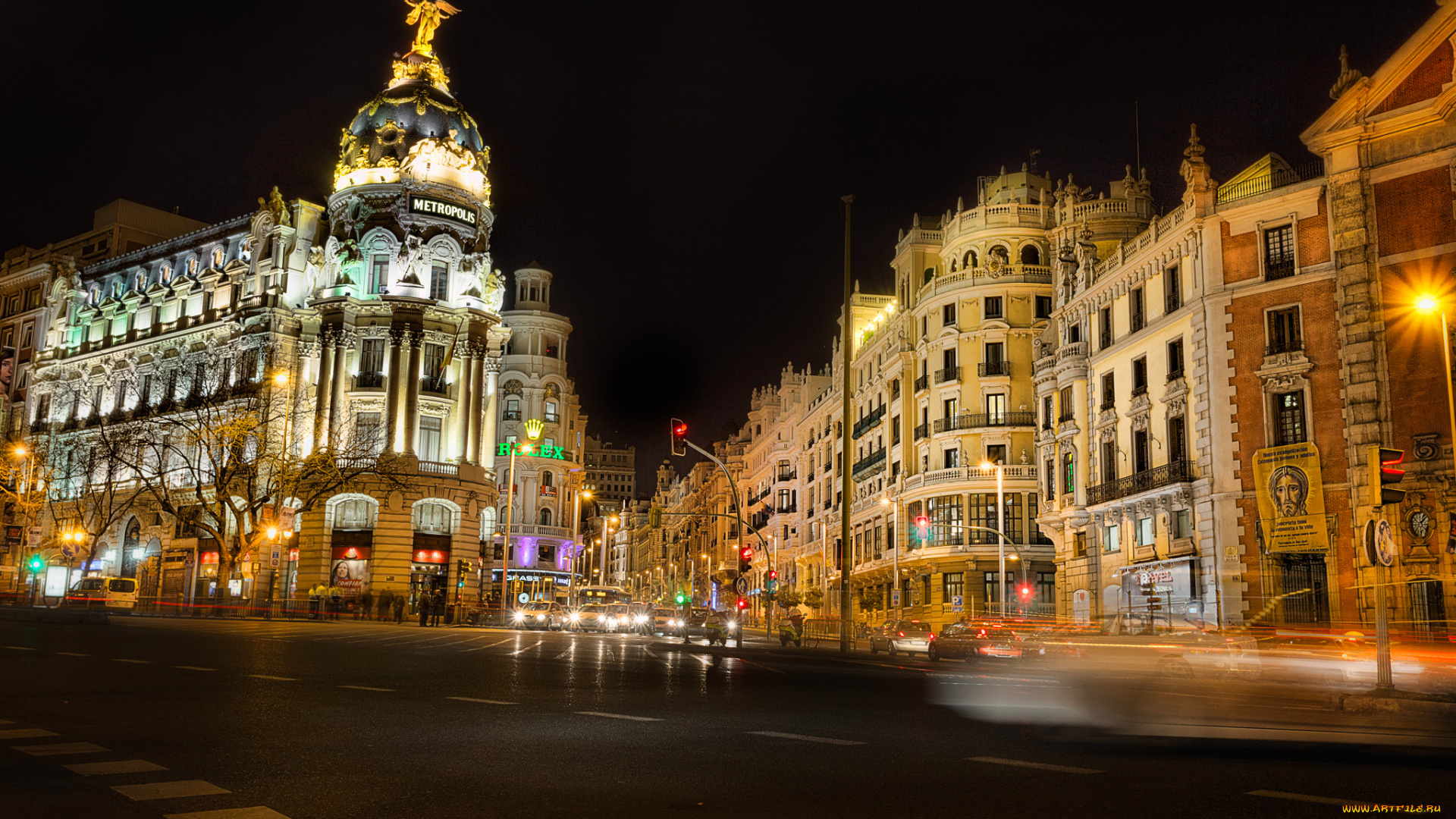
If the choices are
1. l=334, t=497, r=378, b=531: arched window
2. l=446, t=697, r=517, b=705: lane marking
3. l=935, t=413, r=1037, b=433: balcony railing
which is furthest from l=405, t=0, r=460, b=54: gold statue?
l=446, t=697, r=517, b=705: lane marking

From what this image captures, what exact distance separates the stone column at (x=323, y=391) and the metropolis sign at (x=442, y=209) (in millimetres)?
9198

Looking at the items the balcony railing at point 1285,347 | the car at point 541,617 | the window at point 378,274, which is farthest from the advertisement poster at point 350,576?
the balcony railing at point 1285,347

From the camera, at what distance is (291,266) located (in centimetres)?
6838

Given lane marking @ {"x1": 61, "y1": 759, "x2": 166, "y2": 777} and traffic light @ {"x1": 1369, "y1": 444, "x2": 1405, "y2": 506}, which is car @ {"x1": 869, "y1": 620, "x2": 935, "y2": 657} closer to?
traffic light @ {"x1": 1369, "y1": 444, "x2": 1405, "y2": 506}

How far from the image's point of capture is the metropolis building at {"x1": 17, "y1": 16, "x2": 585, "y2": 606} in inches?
A: 2478

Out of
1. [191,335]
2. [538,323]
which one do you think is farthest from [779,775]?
[538,323]

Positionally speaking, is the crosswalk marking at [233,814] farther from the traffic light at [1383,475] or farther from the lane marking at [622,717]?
the traffic light at [1383,475]

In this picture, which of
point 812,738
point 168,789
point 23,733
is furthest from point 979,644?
point 168,789

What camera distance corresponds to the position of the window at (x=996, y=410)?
5612cm

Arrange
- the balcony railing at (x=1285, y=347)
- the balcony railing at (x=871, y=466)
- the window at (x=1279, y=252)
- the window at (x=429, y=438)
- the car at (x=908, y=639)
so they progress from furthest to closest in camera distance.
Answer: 1. the balcony railing at (x=871, y=466)
2. the window at (x=429, y=438)
3. the window at (x=1279, y=252)
4. the balcony railing at (x=1285, y=347)
5. the car at (x=908, y=639)

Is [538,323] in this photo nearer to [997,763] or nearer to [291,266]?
[291,266]

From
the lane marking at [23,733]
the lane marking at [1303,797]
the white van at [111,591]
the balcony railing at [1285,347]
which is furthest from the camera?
the white van at [111,591]

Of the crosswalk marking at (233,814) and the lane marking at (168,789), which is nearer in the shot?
the crosswalk marking at (233,814)

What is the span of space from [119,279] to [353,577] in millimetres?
35146
